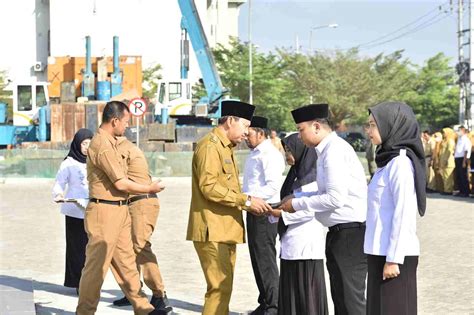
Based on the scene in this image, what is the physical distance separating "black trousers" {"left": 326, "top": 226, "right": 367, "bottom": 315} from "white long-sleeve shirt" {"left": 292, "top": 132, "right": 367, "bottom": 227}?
11cm

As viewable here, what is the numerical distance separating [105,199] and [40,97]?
39.8 meters

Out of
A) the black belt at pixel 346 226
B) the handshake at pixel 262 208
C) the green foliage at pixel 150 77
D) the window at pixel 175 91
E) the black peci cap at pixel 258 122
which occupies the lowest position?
the black belt at pixel 346 226

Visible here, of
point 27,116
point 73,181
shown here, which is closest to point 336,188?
point 73,181

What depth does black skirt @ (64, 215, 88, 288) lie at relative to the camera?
437 inches

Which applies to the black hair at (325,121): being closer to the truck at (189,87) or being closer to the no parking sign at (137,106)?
the no parking sign at (137,106)

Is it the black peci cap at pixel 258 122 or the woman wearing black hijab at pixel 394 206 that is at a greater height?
the black peci cap at pixel 258 122

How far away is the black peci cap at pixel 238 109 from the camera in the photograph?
8.30 metres

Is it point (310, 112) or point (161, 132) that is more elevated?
point (310, 112)

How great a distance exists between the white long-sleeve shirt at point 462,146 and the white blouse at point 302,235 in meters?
19.5

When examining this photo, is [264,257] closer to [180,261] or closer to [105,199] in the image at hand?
[105,199]

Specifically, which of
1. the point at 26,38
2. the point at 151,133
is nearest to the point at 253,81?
the point at 26,38

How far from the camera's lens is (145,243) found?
33.1 feet

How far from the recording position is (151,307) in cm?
940

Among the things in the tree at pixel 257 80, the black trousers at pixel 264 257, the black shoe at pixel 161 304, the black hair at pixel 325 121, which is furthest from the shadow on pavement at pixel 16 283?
the tree at pixel 257 80
